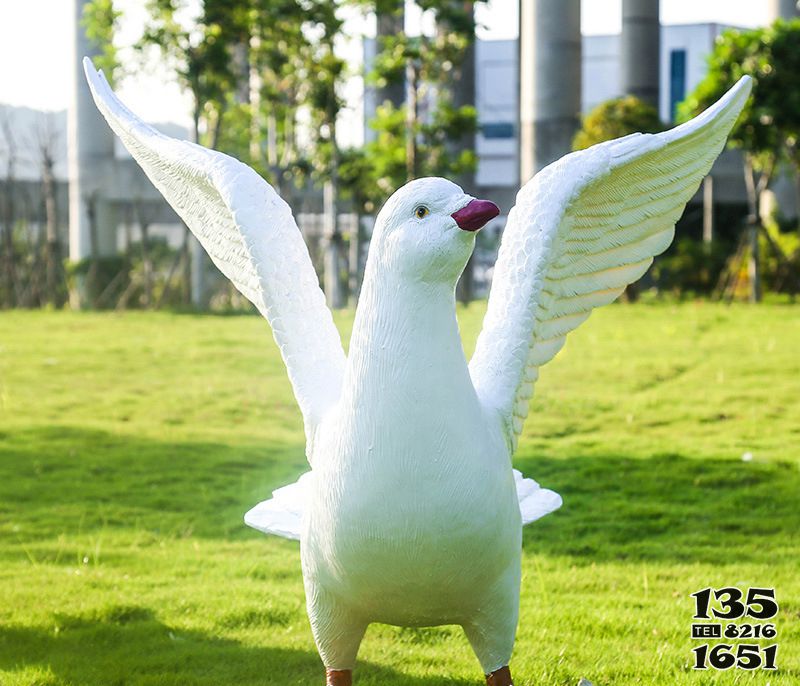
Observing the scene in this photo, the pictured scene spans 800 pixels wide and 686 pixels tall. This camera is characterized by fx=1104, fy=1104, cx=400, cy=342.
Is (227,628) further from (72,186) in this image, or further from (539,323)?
(72,186)

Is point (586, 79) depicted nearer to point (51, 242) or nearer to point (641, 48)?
point (641, 48)

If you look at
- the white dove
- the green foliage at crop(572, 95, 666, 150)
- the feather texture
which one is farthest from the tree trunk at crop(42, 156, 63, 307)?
the feather texture

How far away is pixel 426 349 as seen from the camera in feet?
9.21

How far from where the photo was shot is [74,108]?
66.6ft

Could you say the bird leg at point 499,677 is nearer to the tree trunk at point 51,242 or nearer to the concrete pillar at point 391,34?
the tree trunk at point 51,242

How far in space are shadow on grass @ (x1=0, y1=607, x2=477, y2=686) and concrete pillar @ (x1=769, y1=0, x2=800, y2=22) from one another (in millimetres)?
18746

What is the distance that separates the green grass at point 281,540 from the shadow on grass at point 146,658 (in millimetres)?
10

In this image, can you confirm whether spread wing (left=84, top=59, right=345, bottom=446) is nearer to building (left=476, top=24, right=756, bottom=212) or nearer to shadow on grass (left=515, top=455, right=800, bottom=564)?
shadow on grass (left=515, top=455, right=800, bottom=564)

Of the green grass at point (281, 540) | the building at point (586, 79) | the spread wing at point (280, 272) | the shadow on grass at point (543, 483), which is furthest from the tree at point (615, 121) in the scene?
the spread wing at point (280, 272)

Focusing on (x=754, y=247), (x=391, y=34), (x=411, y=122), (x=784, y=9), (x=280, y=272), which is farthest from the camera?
(x=784, y=9)

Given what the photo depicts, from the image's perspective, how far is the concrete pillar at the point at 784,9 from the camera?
787 inches

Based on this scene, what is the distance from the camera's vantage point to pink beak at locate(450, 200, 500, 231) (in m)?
2.67

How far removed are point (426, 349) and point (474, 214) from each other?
14.7 inches

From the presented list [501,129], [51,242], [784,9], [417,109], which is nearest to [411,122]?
[417,109]
